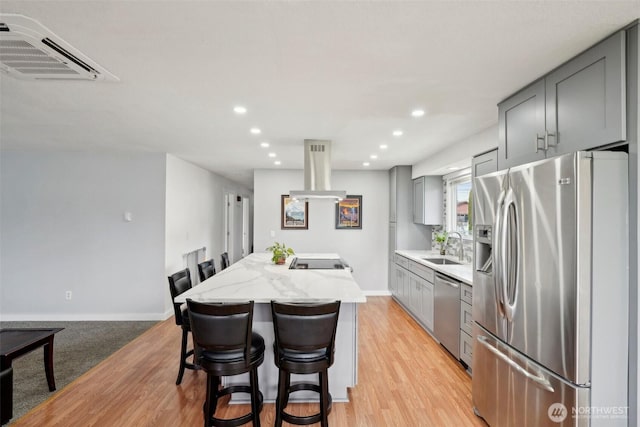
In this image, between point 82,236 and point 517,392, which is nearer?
point 517,392

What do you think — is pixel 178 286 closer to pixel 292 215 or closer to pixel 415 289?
pixel 415 289

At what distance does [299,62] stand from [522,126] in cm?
157

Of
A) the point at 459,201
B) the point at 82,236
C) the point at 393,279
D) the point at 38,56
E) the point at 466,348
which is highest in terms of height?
the point at 38,56

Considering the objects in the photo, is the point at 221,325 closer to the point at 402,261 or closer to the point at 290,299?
the point at 290,299

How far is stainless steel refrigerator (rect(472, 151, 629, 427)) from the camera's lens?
4.91 ft

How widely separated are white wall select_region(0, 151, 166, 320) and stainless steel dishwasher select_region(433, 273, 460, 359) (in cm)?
381

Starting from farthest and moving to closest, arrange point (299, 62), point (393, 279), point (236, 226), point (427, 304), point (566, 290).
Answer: point (236, 226)
point (393, 279)
point (427, 304)
point (299, 62)
point (566, 290)

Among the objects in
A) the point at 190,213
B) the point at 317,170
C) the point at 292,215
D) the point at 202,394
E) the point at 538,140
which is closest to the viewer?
the point at 538,140

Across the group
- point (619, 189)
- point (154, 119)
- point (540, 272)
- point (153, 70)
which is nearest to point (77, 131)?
point (154, 119)

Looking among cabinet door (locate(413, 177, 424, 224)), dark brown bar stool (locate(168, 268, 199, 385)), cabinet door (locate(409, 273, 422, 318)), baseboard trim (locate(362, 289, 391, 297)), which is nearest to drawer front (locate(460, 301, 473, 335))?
cabinet door (locate(409, 273, 422, 318))

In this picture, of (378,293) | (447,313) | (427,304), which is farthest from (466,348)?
(378,293)

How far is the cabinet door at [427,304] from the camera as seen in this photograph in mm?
3883

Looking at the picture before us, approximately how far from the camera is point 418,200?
530 centimetres

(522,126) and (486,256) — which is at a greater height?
(522,126)
